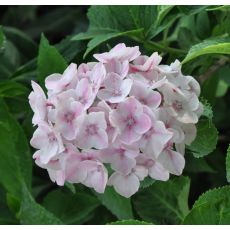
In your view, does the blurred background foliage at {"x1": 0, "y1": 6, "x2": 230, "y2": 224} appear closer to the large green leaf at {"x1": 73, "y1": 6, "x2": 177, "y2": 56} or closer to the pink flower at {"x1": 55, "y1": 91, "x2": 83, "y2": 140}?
the large green leaf at {"x1": 73, "y1": 6, "x2": 177, "y2": 56}

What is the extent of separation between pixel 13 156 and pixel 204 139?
26cm

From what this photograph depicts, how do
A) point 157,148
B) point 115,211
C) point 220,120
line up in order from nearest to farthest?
point 157,148 < point 115,211 < point 220,120

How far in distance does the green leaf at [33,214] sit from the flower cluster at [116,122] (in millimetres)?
81

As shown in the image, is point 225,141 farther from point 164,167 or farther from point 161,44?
point 164,167

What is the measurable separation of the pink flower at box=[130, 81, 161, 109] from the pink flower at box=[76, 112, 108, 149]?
0.05 m

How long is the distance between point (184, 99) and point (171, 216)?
8.4 inches

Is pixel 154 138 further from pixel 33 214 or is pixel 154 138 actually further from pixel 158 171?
pixel 33 214

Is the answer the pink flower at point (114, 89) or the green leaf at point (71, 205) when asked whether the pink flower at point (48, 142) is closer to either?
the pink flower at point (114, 89)

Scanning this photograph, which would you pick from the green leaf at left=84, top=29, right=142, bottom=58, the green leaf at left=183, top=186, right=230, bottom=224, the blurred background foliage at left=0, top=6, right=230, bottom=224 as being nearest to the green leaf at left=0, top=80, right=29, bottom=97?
the blurred background foliage at left=0, top=6, right=230, bottom=224

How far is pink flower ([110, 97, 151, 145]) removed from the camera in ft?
2.23

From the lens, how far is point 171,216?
2.88ft

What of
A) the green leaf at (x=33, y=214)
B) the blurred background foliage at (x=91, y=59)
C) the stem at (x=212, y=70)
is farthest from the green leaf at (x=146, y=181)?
the stem at (x=212, y=70)

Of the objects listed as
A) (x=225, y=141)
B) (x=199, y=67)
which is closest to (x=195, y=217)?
(x=199, y=67)

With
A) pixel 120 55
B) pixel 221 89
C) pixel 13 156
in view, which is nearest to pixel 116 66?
pixel 120 55
